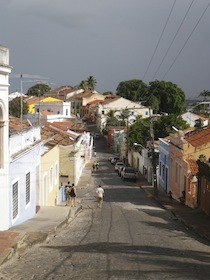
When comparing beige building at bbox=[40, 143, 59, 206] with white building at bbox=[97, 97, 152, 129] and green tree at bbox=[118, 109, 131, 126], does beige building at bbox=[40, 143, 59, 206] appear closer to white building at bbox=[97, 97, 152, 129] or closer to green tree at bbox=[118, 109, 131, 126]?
green tree at bbox=[118, 109, 131, 126]

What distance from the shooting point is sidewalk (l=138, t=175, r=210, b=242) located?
17847 mm

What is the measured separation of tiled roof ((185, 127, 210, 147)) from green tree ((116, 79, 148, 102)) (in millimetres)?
75283

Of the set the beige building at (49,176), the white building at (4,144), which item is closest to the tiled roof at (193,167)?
the beige building at (49,176)

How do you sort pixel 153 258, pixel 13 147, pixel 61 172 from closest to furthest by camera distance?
1. pixel 153 258
2. pixel 13 147
3. pixel 61 172

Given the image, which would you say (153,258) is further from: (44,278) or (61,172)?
(61,172)

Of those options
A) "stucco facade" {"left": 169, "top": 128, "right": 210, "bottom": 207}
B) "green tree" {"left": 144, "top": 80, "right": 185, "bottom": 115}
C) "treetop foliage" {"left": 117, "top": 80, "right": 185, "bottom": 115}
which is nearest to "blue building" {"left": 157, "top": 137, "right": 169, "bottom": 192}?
"stucco facade" {"left": 169, "top": 128, "right": 210, "bottom": 207}

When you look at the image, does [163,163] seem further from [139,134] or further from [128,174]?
[139,134]

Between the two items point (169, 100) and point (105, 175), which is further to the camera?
point (169, 100)

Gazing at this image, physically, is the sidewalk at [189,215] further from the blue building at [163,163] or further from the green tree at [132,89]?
the green tree at [132,89]

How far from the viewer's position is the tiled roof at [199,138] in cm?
2939

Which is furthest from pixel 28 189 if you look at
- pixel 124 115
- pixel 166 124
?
pixel 124 115

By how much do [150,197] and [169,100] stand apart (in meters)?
62.3

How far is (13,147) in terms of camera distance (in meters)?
15.3

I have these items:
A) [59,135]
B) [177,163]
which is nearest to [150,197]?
[177,163]
